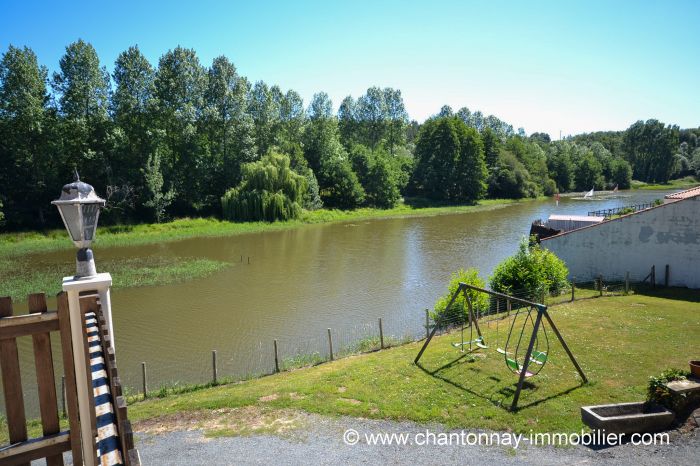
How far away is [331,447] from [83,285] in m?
5.28

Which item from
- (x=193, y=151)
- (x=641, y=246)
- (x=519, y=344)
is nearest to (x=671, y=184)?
(x=641, y=246)

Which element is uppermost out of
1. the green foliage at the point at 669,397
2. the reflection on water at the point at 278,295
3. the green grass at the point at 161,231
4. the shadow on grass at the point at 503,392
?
the green grass at the point at 161,231

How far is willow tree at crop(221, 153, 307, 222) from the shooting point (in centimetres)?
4959

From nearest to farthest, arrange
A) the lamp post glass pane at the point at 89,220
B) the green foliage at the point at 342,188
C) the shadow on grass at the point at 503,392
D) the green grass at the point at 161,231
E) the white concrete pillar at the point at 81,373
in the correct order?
the white concrete pillar at the point at 81,373 < the lamp post glass pane at the point at 89,220 < the shadow on grass at the point at 503,392 < the green grass at the point at 161,231 < the green foliage at the point at 342,188

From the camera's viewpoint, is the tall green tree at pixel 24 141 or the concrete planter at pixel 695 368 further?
the tall green tree at pixel 24 141

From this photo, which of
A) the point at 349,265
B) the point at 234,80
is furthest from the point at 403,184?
the point at 349,265

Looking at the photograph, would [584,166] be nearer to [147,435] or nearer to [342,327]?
[342,327]

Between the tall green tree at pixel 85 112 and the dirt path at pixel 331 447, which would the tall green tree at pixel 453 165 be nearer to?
the tall green tree at pixel 85 112

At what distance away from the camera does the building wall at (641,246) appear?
21.4 metres

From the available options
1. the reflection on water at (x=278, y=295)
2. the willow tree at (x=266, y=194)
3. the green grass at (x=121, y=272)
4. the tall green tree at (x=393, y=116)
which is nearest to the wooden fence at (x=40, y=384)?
the reflection on water at (x=278, y=295)

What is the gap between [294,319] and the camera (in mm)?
19719

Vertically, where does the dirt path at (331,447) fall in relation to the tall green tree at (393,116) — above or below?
below

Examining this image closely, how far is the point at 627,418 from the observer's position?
8.01m

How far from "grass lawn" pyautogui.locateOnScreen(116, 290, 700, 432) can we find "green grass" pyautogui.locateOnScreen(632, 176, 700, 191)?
105 metres
